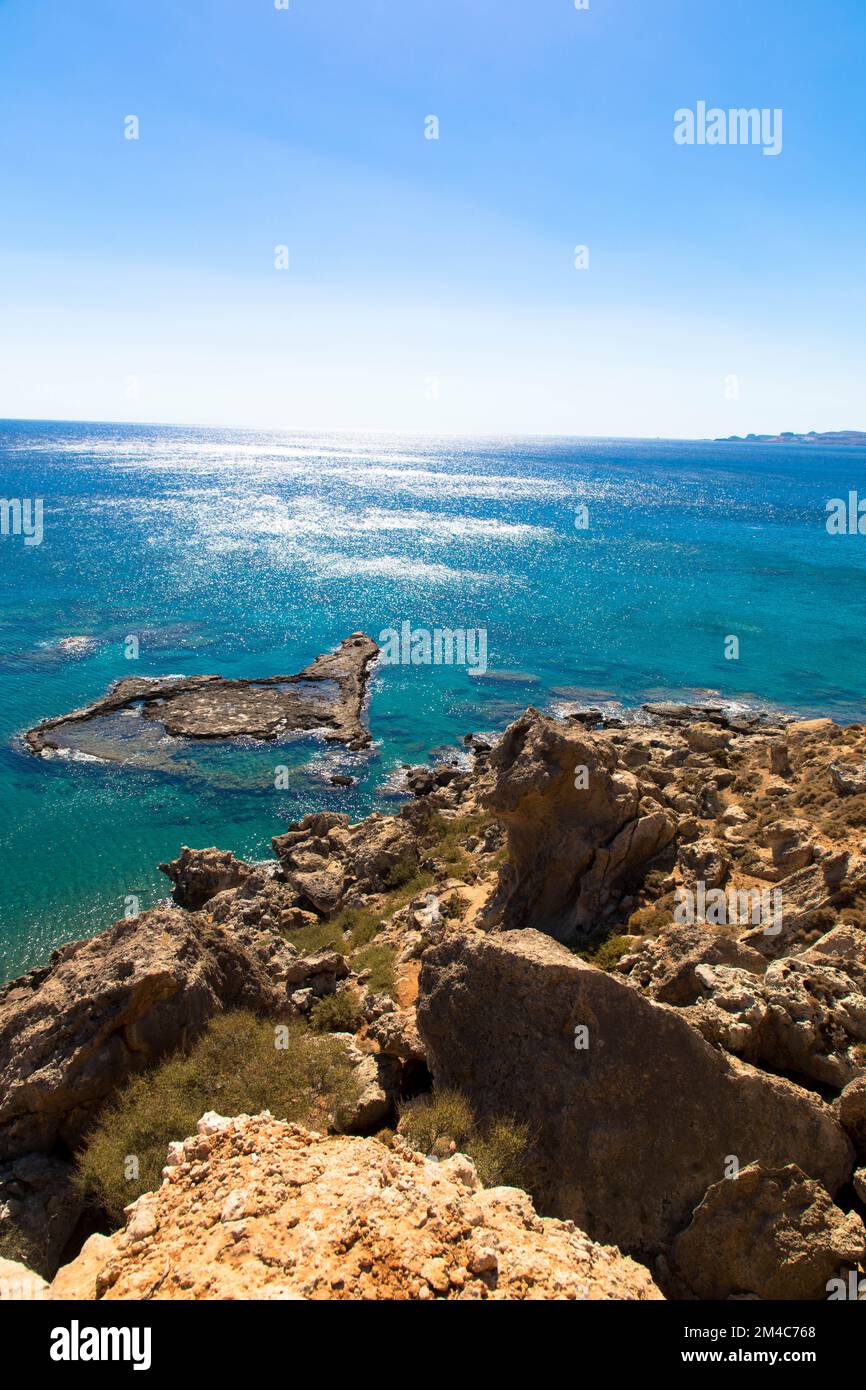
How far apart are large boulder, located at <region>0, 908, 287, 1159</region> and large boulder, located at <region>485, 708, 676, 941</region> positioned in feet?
24.4

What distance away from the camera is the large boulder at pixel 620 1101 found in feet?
25.7

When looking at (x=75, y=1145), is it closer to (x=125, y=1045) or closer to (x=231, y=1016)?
(x=125, y=1045)

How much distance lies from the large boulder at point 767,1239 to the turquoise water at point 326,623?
1923 centimetres

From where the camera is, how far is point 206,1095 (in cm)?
936

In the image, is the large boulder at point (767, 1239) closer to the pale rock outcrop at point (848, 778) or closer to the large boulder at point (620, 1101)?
the large boulder at point (620, 1101)

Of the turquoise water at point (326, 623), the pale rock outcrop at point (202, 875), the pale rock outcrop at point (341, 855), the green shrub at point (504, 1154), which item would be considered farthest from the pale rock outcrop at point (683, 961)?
the turquoise water at point (326, 623)

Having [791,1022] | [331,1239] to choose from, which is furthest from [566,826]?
[331,1239]

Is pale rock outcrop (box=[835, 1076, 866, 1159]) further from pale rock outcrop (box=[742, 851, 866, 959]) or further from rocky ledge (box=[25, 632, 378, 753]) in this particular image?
rocky ledge (box=[25, 632, 378, 753])

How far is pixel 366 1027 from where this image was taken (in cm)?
1309

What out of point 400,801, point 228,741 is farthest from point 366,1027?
point 228,741

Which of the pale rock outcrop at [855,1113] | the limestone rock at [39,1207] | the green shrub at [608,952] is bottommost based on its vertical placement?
the limestone rock at [39,1207]

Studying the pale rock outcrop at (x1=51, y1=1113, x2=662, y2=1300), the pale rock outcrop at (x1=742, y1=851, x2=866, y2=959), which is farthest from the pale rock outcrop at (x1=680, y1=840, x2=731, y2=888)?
the pale rock outcrop at (x1=51, y1=1113, x2=662, y2=1300)
